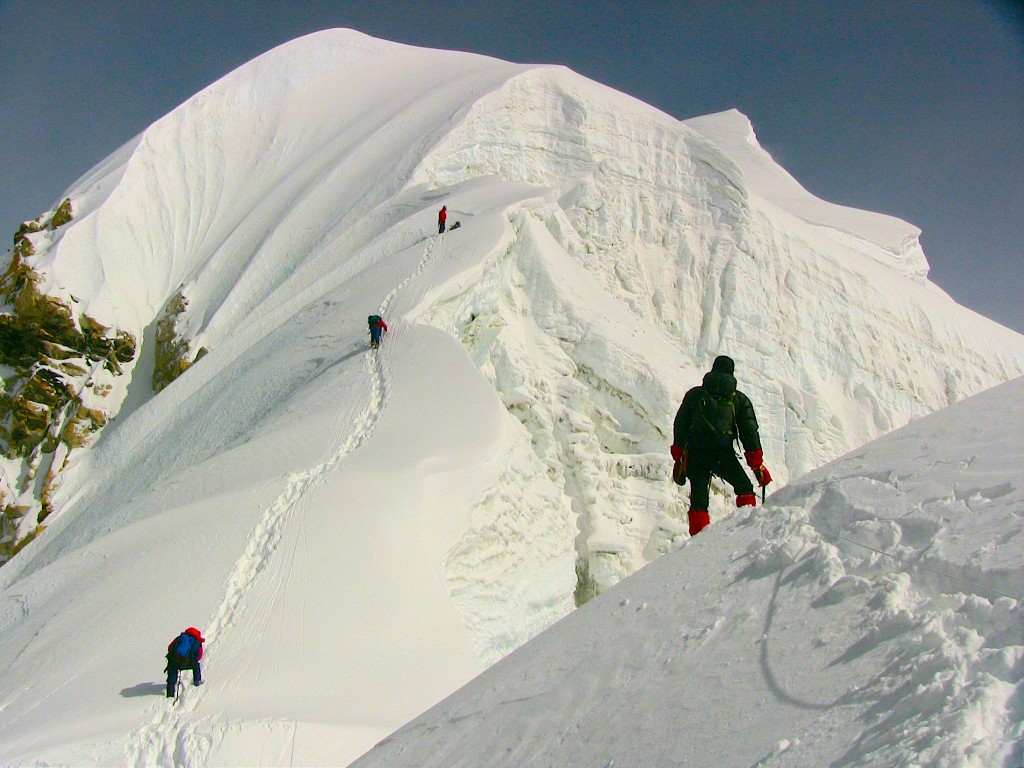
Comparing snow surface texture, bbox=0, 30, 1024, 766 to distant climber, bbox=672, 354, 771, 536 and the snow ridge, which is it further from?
distant climber, bbox=672, 354, 771, 536

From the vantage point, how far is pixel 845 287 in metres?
27.1

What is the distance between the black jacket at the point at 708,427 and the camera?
6676 mm

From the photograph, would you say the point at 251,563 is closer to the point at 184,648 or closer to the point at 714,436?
the point at 184,648

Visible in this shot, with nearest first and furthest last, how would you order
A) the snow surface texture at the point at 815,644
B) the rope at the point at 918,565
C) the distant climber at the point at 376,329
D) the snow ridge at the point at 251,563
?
the snow surface texture at the point at 815,644 → the rope at the point at 918,565 → the snow ridge at the point at 251,563 → the distant climber at the point at 376,329

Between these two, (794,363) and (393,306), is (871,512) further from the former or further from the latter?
(794,363)

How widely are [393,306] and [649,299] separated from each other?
10.0 m

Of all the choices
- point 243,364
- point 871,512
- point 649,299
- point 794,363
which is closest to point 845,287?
point 794,363

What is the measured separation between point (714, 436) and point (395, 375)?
10232mm

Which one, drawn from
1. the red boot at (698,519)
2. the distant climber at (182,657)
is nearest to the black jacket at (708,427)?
the red boot at (698,519)

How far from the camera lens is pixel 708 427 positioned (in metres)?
6.79

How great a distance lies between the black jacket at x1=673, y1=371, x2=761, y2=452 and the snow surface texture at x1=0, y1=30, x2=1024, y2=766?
1.32 m

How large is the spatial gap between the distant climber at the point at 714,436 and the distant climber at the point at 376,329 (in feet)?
35.7

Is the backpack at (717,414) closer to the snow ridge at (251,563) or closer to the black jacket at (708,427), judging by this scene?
the black jacket at (708,427)

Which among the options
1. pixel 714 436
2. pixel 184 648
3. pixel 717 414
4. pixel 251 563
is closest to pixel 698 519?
pixel 714 436
